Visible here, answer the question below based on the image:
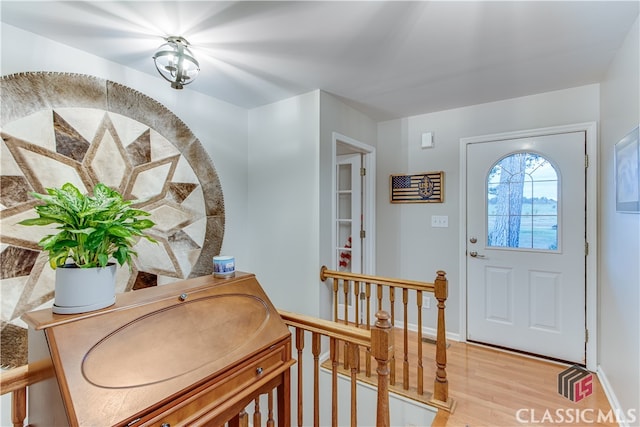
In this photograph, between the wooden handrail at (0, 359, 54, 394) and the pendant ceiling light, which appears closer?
the wooden handrail at (0, 359, 54, 394)

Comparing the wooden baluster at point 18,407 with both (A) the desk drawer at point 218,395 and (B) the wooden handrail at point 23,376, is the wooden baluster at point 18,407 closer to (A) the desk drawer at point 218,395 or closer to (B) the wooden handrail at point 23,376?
(B) the wooden handrail at point 23,376

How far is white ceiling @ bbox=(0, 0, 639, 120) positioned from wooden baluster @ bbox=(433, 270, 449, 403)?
148cm

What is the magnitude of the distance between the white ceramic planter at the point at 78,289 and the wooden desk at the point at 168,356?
0.03m

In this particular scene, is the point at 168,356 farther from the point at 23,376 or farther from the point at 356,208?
the point at 356,208

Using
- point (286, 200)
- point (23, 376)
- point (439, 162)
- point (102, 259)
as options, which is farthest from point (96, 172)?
point (439, 162)

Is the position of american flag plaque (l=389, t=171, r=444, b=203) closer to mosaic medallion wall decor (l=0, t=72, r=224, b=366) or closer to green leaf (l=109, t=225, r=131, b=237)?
mosaic medallion wall decor (l=0, t=72, r=224, b=366)

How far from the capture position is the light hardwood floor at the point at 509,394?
191 centimetres

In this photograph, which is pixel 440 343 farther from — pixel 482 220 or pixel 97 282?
pixel 97 282

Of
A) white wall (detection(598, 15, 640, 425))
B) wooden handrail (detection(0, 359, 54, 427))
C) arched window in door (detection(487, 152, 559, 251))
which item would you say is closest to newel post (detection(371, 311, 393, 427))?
wooden handrail (detection(0, 359, 54, 427))

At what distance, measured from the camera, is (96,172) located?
76.5 inches

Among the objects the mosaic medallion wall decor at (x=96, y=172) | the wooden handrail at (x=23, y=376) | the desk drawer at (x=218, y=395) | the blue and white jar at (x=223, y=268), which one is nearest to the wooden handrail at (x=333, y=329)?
the desk drawer at (x=218, y=395)

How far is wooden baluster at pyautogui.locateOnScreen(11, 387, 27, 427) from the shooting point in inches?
39.9

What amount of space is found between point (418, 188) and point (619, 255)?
162 centimetres

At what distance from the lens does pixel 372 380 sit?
229cm
